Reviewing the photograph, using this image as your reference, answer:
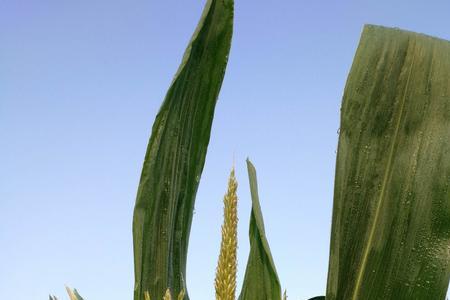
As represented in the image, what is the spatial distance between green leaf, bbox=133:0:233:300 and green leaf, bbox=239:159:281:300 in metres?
0.13

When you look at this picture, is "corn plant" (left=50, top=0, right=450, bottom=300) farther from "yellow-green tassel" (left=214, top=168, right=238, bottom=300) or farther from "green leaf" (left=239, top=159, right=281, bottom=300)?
"yellow-green tassel" (left=214, top=168, right=238, bottom=300)

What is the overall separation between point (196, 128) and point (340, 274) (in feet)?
1.17

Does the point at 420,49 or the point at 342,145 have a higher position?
the point at 420,49

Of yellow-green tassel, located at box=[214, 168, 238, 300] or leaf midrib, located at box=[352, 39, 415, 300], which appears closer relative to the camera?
yellow-green tassel, located at box=[214, 168, 238, 300]

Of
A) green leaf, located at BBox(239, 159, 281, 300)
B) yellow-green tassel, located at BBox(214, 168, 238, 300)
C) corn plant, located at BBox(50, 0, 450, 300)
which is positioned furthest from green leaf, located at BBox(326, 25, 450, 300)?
yellow-green tassel, located at BBox(214, 168, 238, 300)

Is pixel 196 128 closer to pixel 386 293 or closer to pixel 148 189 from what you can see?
pixel 148 189

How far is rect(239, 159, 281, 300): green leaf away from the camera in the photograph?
1209 millimetres

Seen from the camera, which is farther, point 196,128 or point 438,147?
point 196,128

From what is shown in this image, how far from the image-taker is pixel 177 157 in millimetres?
1164

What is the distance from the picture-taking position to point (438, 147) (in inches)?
41.8

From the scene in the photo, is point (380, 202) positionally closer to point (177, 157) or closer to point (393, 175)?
point (393, 175)

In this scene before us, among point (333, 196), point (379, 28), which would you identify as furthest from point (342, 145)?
point (379, 28)

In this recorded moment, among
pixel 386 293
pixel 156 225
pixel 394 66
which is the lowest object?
pixel 386 293

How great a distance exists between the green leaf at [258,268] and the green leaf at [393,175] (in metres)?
0.16
